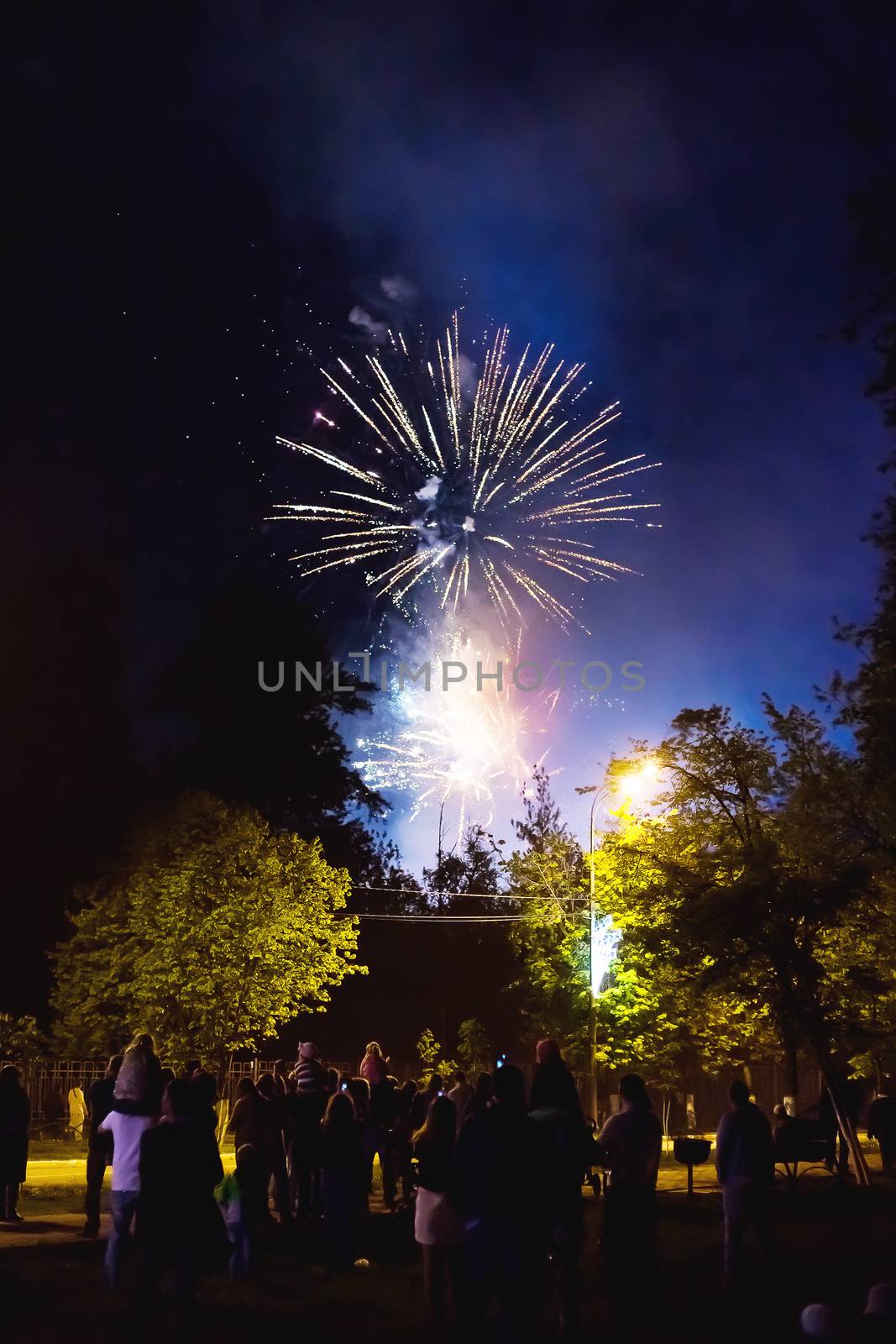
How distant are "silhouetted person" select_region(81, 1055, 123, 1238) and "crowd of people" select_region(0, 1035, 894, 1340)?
26 millimetres

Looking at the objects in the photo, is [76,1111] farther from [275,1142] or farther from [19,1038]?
[275,1142]

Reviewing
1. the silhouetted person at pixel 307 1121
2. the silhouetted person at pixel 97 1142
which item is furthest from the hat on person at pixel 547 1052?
the silhouetted person at pixel 307 1121

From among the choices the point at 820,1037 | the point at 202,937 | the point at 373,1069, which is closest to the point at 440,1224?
the point at 373,1069

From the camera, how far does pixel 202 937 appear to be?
3238cm

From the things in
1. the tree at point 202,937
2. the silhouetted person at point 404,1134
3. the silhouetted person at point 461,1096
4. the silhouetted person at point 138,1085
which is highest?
the tree at point 202,937

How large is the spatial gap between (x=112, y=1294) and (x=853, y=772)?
1491 cm

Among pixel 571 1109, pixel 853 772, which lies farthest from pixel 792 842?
pixel 571 1109

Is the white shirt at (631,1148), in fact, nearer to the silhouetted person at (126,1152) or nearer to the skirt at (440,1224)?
the skirt at (440,1224)

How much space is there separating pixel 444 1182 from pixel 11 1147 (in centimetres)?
809

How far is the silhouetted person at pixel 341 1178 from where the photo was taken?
37.9 feet

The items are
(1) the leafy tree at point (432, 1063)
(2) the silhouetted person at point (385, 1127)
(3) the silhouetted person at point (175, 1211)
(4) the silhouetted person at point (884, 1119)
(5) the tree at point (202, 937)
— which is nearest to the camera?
(3) the silhouetted person at point (175, 1211)

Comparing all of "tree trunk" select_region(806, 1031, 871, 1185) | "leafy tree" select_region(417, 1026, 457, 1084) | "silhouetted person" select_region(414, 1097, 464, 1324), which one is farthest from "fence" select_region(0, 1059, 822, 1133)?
"silhouetted person" select_region(414, 1097, 464, 1324)

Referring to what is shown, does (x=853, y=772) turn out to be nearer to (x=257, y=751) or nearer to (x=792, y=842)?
(x=792, y=842)

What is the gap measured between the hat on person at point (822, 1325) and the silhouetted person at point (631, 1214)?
532 cm
